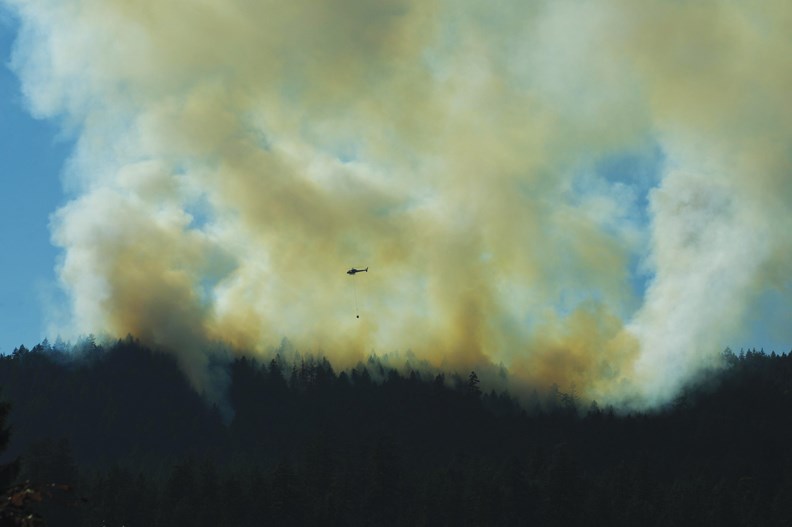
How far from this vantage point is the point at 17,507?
2142 centimetres

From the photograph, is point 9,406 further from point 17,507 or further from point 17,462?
point 17,507

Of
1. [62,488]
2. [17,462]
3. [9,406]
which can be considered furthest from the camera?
[17,462]

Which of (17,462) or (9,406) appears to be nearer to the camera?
(9,406)

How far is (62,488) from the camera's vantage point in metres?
20.4

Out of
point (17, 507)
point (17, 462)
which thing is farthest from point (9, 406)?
point (17, 507)

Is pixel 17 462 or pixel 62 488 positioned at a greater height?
pixel 17 462

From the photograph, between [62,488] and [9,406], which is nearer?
Answer: [62,488]

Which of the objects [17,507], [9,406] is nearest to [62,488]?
[17,507]

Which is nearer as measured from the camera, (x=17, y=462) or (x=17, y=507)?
(x=17, y=507)

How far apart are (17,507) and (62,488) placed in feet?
5.68

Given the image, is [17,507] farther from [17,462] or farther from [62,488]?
[17,462]

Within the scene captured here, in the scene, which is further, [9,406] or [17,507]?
[9,406]

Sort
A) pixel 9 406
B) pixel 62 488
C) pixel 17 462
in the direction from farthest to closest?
pixel 17 462 → pixel 9 406 → pixel 62 488

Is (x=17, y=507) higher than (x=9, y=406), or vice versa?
(x=9, y=406)
